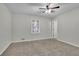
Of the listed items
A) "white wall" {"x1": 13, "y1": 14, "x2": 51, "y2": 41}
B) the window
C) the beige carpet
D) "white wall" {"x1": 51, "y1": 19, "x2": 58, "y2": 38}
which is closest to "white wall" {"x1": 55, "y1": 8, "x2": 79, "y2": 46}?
the beige carpet

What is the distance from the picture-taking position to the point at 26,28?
21.7 feet

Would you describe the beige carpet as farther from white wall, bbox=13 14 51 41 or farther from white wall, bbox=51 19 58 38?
white wall, bbox=51 19 58 38

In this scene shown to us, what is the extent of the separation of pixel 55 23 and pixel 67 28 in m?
2.10

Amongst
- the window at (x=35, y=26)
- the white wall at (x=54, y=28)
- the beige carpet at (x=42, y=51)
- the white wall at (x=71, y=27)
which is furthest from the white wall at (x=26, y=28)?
the beige carpet at (x=42, y=51)

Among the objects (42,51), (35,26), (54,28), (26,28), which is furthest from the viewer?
(54,28)

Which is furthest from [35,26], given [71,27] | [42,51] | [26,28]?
[42,51]

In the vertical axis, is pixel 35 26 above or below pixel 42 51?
above

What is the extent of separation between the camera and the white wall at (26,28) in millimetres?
6176

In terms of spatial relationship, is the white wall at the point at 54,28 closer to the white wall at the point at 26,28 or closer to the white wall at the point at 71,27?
the white wall at the point at 26,28

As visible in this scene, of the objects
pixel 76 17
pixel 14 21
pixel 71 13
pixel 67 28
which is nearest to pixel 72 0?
pixel 76 17

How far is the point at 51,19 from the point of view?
7672 millimetres

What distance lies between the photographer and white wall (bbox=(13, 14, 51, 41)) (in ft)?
20.3

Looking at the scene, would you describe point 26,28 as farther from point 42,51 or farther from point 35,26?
point 42,51

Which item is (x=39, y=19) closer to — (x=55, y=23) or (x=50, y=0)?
(x=55, y=23)
